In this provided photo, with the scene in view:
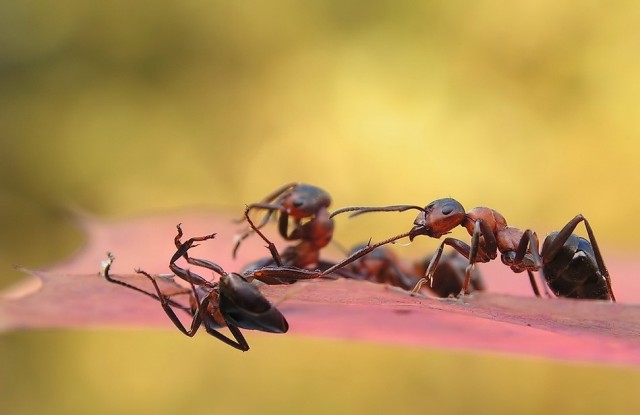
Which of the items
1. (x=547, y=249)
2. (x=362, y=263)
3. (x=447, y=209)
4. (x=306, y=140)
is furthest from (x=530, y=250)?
(x=306, y=140)

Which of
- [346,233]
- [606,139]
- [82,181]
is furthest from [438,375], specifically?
[82,181]

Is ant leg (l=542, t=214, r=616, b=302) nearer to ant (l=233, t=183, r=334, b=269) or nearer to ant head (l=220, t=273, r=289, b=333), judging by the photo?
ant (l=233, t=183, r=334, b=269)

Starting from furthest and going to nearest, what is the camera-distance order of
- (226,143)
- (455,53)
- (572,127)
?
(226,143) < (455,53) < (572,127)

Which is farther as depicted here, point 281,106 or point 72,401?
point 281,106

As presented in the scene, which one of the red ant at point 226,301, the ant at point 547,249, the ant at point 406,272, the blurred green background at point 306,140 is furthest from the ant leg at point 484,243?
the blurred green background at point 306,140

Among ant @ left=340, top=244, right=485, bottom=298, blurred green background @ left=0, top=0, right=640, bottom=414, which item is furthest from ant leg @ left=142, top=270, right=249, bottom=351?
blurred green background @ left=0, top=0, right=640, bottom=414

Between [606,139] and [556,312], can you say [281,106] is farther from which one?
[556,312]
